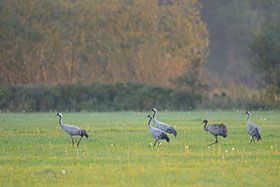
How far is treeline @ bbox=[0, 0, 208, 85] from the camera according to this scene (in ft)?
163

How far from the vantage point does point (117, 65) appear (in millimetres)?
52844

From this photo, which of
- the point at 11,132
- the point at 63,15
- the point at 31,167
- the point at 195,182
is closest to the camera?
the point at 195,182

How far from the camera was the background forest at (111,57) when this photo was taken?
4641cm

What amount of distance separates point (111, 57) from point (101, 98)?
224 inches

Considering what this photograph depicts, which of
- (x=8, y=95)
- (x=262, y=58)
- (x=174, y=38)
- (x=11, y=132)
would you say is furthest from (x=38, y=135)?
(x=174, y=38)

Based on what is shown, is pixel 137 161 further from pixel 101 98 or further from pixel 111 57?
pixel 111 57

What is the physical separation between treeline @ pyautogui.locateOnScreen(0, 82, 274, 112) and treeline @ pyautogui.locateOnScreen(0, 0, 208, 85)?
4.27 meters

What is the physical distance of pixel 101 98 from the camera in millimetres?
47812

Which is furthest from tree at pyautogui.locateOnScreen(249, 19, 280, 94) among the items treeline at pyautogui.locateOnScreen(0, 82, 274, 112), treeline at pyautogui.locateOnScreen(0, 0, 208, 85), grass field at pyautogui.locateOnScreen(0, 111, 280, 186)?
grass field at pyautogui.locateOnScreen(0, 111, 280, 186)

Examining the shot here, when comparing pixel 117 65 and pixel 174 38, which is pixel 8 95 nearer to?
pixel 117 65

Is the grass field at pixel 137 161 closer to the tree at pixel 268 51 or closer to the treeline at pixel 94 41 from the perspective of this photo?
the tree at pixel 268 51

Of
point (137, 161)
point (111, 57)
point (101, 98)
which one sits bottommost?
point (137, 161)

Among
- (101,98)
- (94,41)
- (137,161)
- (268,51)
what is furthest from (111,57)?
(137,161)

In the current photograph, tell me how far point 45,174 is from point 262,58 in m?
37.6
